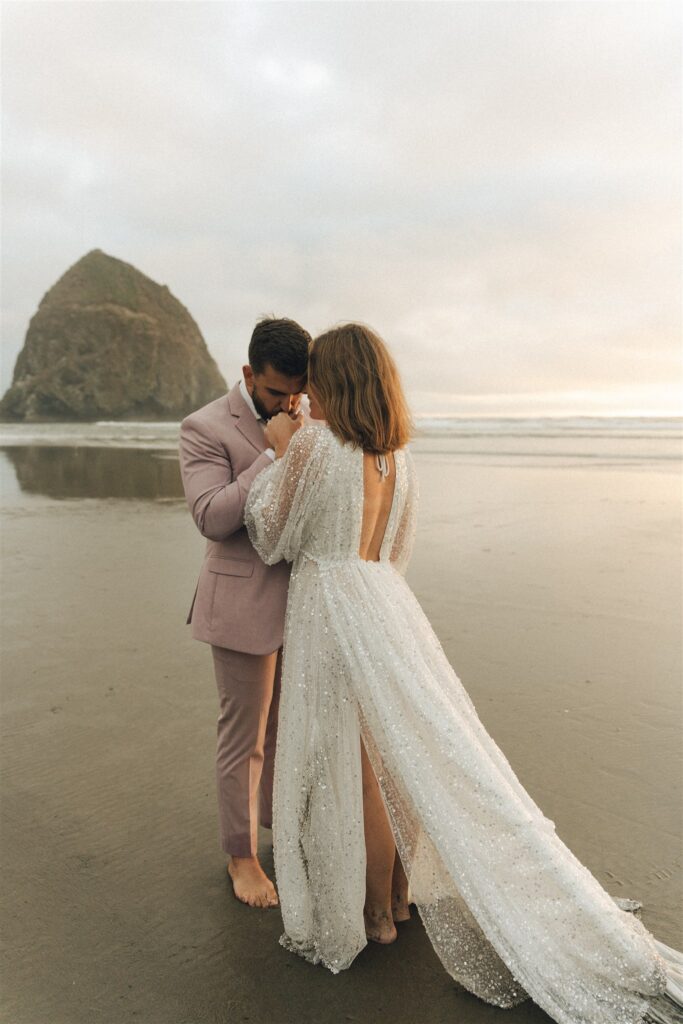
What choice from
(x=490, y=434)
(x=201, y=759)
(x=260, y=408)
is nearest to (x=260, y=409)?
(x=260, y=408)

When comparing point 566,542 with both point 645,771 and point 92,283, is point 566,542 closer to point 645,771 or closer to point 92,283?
point 645,771

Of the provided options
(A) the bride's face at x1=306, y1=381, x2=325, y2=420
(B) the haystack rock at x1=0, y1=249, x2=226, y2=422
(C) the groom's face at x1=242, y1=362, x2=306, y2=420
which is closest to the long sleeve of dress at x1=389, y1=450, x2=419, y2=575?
(A) the bride's face at x1=306, y1=381, x2=325, y2=420

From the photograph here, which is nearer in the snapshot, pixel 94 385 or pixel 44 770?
pixel 44 770

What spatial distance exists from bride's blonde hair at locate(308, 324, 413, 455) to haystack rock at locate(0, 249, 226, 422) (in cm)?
6562

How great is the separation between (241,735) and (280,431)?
1167 mm

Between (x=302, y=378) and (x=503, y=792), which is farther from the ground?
(x=302, y=378)

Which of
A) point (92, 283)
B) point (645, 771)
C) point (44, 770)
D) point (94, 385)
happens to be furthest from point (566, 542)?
point (92, 283)

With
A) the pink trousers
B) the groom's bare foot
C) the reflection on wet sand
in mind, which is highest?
the pink trousers

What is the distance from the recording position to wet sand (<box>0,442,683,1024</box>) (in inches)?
94.3

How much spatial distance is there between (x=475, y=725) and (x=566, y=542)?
6.60m

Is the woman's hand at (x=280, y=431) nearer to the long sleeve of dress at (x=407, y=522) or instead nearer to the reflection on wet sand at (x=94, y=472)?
the long sleeve of dress at (x=407, y=522)

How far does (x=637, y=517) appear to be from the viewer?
10.5 metres

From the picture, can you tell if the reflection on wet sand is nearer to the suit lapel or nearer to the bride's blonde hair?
the suit lapel

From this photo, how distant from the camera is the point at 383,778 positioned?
2490 mm
